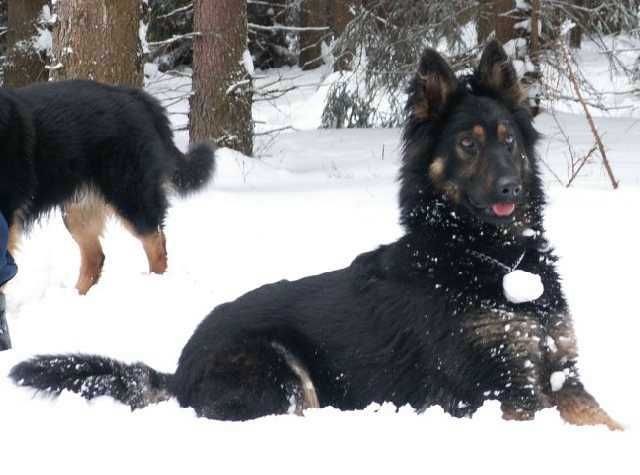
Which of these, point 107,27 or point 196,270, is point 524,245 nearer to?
point 196,270

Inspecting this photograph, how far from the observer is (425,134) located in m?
4.77

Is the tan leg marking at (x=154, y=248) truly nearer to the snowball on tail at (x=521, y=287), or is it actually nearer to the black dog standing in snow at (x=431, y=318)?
the black dog standing in snow at (x=431, y=318)

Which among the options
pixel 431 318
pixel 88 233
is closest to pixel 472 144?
pixel 431 318

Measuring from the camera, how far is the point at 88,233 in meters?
8.44

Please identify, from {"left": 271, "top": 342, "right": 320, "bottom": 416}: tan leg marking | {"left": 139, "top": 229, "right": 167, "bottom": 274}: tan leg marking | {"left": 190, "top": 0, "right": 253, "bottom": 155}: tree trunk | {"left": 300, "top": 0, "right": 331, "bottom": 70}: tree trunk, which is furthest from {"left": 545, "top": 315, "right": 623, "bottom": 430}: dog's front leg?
{"left": 300, "top": 0, "right": 331, "bottom": 70}: tree trunk

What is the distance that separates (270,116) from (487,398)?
17924mm

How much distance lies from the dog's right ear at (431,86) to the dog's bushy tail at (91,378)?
1945 mm

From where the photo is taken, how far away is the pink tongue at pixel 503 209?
179 inches

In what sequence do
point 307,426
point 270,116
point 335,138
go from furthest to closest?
point 270,116 → point 335,138 → point 307,426

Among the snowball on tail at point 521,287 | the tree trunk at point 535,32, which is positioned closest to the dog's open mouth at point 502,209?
the snowball on tail at point 521,287

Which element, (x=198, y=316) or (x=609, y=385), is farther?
(x=198, y=316)

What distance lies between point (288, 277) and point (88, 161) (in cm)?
201

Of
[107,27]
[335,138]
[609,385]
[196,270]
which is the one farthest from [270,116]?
[609,385]

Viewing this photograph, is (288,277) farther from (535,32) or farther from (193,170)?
(535,32)
